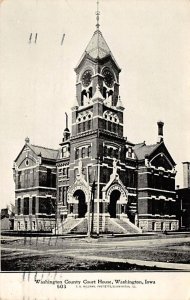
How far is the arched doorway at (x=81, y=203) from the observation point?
192 inches

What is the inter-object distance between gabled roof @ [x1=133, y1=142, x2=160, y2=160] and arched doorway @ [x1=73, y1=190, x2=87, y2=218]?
81 cm

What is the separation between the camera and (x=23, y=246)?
4.15m

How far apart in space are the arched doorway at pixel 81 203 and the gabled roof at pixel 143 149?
0.81 metres

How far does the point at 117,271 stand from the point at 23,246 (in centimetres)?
100

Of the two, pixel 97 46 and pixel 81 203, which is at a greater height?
pixel 97 46

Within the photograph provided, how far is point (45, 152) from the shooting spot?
4.77 metres

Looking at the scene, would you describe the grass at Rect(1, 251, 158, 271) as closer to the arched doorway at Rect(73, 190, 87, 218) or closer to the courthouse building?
the courthouse building

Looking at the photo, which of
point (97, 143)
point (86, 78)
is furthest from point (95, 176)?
point (86, 78)

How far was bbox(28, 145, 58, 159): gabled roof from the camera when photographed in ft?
13.8

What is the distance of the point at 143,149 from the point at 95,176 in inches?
26.4

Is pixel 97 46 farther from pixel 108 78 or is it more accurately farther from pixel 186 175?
pixel 186 175

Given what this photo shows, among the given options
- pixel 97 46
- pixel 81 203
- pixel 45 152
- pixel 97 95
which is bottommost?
pixel 81 203

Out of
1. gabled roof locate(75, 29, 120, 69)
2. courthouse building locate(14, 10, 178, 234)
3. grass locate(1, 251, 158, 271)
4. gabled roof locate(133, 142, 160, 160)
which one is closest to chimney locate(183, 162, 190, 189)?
courthouse building locate(14, 10, 178, 234)
